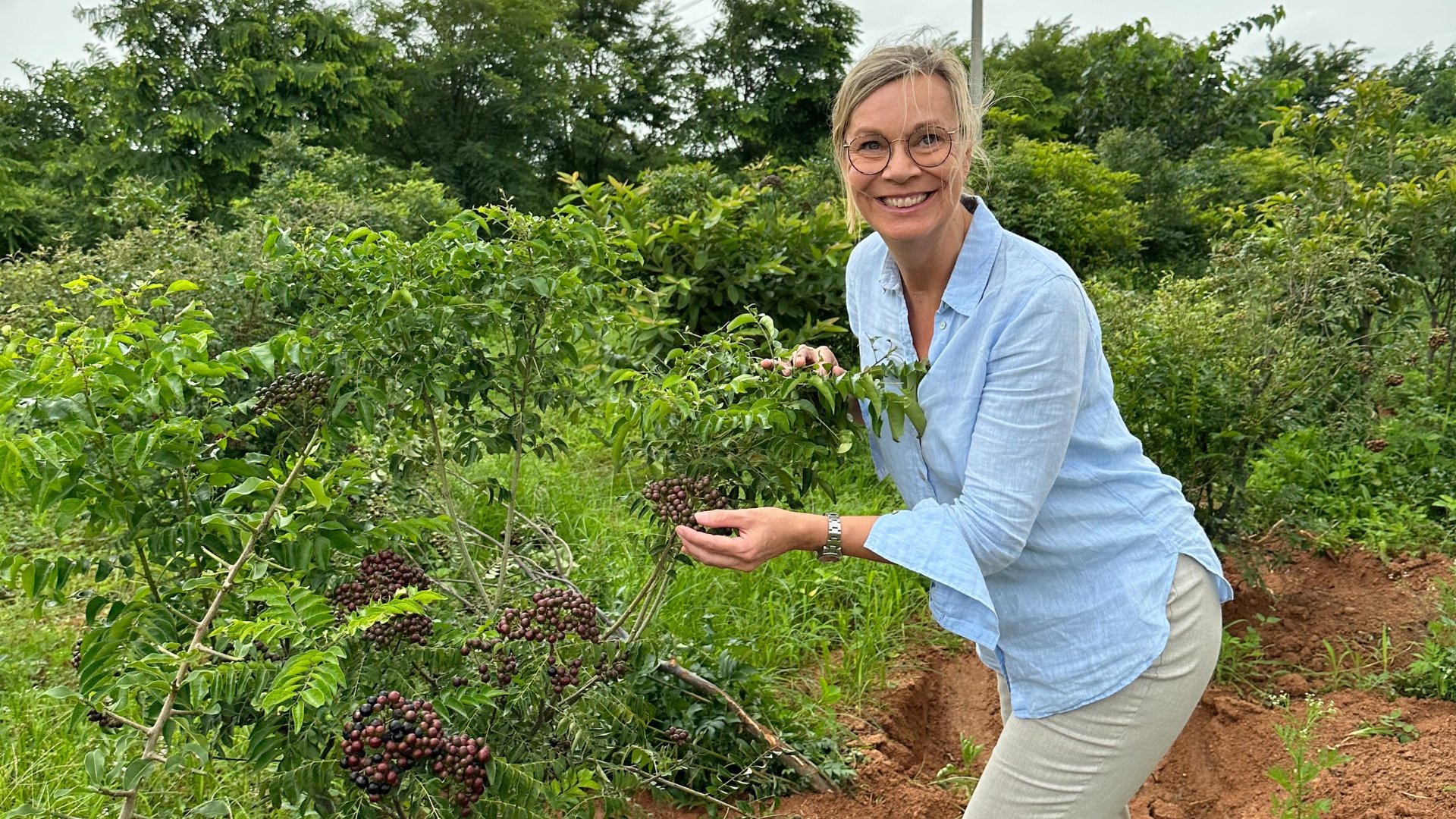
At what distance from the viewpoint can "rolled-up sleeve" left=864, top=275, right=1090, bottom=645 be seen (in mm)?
1530

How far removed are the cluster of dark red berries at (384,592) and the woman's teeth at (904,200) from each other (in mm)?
1081

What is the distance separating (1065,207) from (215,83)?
1481 centimetres

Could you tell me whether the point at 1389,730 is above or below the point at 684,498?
below

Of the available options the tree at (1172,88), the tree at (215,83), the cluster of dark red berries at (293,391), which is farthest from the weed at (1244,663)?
the tree at (215,83)

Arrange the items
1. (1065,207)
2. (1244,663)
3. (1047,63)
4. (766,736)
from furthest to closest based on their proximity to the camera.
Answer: (1047,63) < (1065,207) < (1244,663) < (766,736)

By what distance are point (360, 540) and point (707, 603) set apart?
1.88 metres

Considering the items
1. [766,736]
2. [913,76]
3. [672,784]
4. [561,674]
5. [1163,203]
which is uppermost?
[913,76]

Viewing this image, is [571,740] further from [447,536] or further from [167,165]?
[167,165]

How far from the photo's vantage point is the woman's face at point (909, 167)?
1696 mm

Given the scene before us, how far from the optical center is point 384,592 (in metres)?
1.72

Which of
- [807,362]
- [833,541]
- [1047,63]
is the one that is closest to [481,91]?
[1047,63]

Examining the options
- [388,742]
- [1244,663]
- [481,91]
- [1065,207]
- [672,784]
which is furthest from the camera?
[481,91]

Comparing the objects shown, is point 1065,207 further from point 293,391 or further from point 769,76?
point 769,76

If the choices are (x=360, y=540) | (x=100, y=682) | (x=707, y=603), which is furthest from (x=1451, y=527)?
(x=100, y=682)
